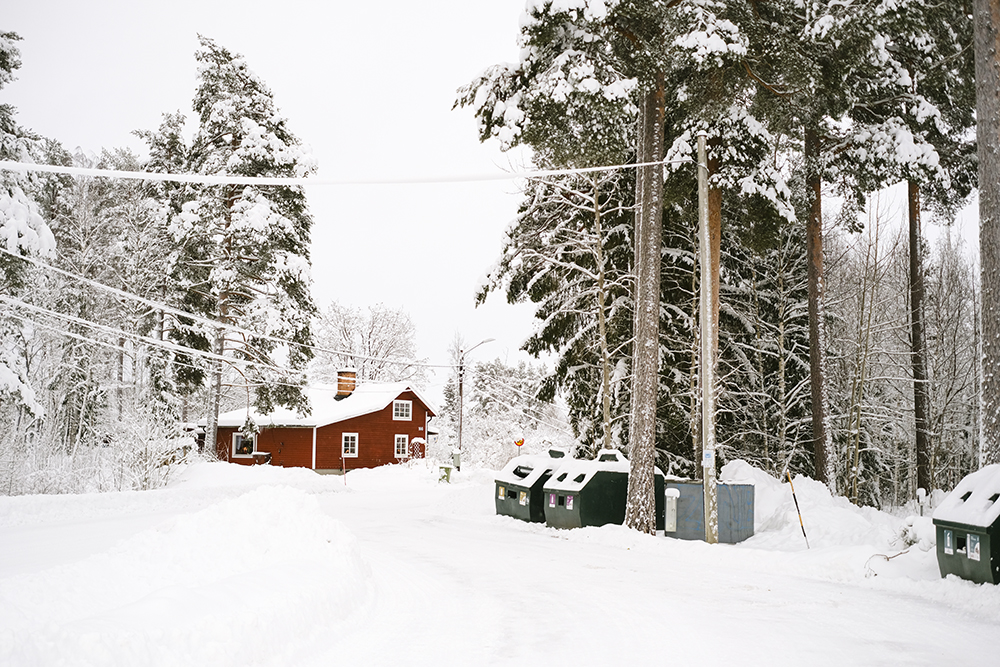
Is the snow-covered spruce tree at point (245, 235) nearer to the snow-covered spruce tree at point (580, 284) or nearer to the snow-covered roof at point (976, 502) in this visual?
the snow-covered spruce tree at point (580, 284)

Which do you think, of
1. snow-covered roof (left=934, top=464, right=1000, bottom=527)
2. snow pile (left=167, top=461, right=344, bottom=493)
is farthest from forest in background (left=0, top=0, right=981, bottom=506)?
snow-covered roof (left=934, top=464, right=1000, bottom=527)

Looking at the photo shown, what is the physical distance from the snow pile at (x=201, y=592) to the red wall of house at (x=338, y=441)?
1256 inches

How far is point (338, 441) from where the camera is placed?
41.0 m

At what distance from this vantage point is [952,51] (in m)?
16.1

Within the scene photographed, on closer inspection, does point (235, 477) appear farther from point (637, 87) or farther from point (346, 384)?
point (346, 384)

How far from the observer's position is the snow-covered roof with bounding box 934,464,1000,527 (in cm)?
791

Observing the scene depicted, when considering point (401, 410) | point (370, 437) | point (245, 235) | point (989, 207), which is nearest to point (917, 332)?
point (989, 207)

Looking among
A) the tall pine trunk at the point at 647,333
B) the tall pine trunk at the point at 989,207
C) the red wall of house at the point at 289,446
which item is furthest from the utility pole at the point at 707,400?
the red wall of house at the point at 289,446

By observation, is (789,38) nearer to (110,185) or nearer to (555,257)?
(555,257)

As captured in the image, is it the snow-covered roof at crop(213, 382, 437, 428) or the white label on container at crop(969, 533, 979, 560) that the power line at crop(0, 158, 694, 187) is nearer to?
the white label on container at crop(969, 533, 979, 560)

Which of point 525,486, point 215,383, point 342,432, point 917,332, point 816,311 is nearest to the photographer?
point 525,486

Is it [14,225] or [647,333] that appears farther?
[14,225]

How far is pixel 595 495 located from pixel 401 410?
29723mm

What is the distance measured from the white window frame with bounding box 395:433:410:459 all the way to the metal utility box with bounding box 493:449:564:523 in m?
25.3
